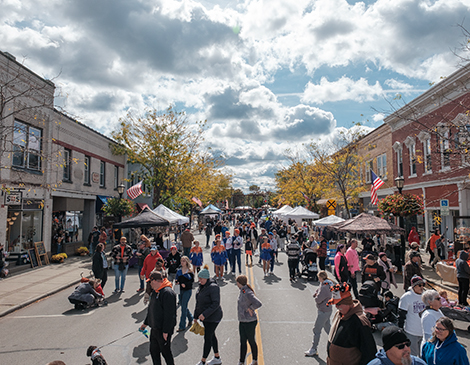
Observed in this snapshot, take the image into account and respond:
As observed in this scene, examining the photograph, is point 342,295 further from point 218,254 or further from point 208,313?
point 218,254

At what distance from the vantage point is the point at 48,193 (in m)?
17.6

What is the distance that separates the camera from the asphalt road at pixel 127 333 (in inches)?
246

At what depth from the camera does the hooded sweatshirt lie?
156 inches

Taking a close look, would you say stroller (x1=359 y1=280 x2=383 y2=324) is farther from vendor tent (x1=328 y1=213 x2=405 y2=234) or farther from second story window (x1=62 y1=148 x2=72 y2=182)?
second story window (x1=62 y1=148 x2=72 y2=182)

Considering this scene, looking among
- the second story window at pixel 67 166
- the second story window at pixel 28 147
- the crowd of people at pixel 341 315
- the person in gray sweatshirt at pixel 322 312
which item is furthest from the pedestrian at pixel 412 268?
the second story window at pixel 67 166

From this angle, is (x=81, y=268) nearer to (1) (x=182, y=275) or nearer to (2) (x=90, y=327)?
(2) (x=90, y=327)

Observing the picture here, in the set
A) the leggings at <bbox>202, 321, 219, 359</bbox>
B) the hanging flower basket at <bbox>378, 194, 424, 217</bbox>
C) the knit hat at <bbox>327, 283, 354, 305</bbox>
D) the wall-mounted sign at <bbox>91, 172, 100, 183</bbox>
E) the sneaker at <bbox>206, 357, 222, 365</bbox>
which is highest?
the wall-mounted sign at <bbox>91, 172, 100, 183</bbox>

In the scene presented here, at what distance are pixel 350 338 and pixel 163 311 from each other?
2.97 m

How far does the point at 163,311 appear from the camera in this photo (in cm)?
543

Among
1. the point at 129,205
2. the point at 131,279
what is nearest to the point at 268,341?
the point at 131,279

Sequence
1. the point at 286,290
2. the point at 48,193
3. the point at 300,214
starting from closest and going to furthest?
the point at 286,290, the point at 48,193, the point at 300,214

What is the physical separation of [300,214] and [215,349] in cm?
2113

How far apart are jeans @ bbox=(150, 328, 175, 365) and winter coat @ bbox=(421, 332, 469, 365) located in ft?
12.4

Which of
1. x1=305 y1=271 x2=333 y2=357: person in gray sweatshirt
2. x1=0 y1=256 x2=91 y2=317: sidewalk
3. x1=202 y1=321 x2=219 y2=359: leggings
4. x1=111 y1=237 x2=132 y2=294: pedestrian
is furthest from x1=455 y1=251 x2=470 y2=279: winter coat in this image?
x1=0 y1=256 x2=91 y2=317: sidewalk
